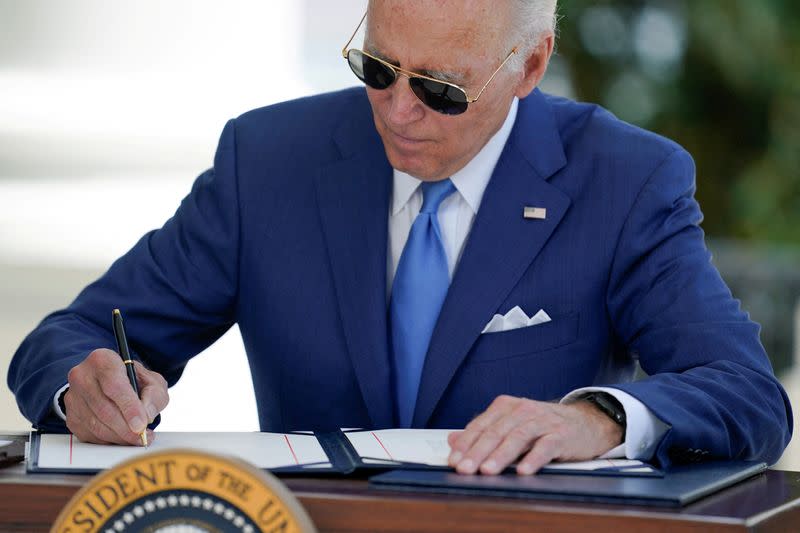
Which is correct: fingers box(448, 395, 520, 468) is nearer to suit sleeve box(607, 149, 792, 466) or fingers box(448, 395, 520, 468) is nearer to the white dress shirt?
suit sleeve box(607, 149, 792, 466)

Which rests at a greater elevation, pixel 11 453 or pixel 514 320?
pixel 514 320

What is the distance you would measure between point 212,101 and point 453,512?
5060mm

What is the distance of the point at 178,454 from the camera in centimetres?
128

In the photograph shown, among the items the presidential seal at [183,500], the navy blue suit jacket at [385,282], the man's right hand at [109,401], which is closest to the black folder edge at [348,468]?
the man's right hand at [109,401]

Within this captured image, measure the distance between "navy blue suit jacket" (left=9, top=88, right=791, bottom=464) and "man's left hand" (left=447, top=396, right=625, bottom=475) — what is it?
0.36 metres

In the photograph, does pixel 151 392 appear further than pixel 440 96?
No

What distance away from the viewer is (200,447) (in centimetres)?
162

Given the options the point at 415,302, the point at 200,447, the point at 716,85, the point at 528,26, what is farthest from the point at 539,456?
the point at 716,85

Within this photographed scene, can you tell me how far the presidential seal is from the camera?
127cm

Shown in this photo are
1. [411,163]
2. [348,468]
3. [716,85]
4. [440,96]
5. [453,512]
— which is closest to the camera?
[453,512]

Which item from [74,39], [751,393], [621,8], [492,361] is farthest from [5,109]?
[751,393]

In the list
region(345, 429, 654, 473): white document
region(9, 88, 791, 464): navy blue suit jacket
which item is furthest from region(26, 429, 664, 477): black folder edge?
region(9, 88, 791, 464): navy blue suit jacket

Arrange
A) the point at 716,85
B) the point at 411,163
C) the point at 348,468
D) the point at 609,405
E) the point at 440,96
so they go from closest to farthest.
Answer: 1. the point at 348,468
2. the point at 609,405
3. the point at 440,96
4. the point at 411,163
5. the point at 716,85

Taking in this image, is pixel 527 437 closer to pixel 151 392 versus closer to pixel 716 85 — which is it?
pixel 151 392
